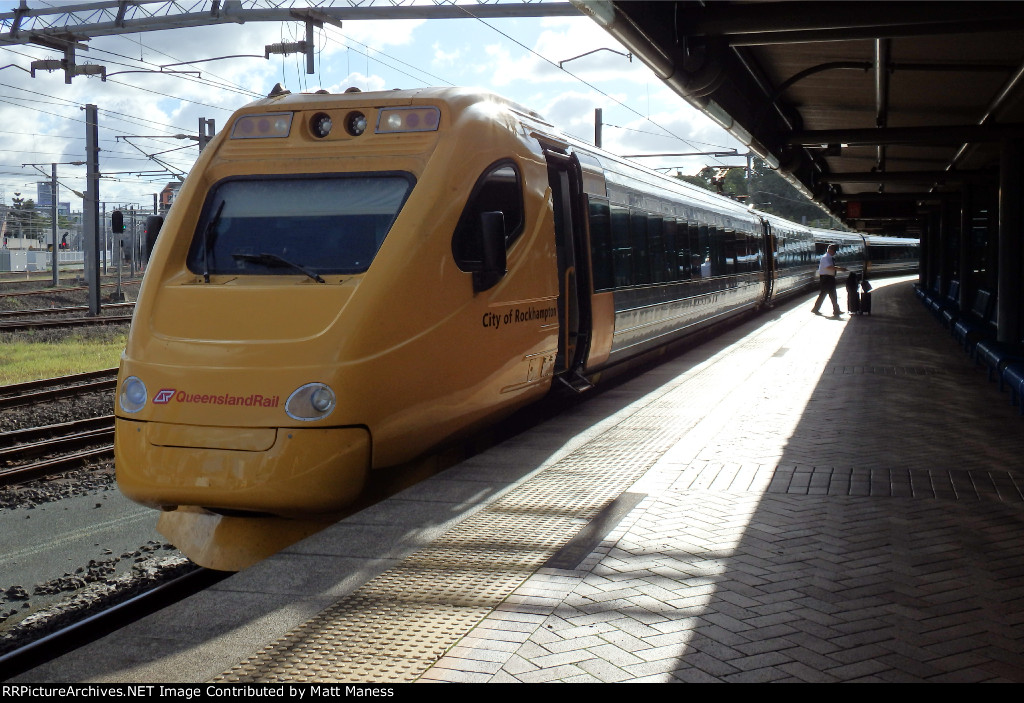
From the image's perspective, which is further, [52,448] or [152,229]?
[52,448]

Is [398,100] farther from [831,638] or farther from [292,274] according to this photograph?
[831,638]

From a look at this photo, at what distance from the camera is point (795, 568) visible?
5.03 metres

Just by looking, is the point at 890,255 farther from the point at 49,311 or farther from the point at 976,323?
the point at 49,311

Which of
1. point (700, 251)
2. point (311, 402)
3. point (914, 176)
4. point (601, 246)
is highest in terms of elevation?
point (914, 176)

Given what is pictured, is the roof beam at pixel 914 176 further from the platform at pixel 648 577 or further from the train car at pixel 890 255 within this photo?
the train car at pixel 890 255

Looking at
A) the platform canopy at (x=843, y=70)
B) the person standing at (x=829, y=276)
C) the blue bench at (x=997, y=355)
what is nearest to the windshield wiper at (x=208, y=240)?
the platform canopy at (x=843, y=70)

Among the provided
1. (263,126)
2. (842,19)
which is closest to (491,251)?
(263,126)

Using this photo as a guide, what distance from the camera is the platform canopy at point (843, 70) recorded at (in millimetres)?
8305

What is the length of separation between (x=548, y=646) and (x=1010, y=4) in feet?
21.7

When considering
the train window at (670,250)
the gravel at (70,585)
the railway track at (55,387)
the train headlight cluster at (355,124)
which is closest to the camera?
Result: the gravel at (70,585)

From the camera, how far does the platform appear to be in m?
3.90

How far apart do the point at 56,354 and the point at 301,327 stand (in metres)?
15.2

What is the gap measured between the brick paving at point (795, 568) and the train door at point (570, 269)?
2.77 ft

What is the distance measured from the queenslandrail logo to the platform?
32.5 inches
